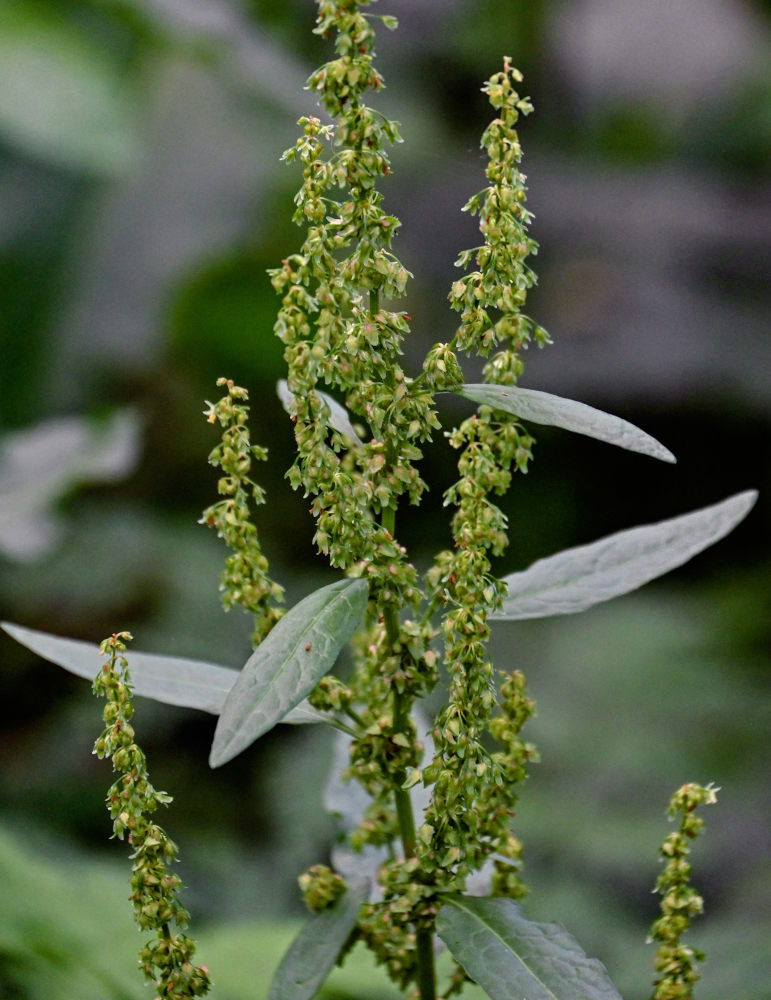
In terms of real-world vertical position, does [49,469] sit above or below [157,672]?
above

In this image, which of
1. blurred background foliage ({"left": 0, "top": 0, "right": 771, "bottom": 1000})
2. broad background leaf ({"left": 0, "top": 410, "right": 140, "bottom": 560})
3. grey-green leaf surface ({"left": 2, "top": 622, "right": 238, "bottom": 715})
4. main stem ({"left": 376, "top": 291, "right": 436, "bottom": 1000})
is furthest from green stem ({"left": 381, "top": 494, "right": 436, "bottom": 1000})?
broad background leaf ({"left": 0, "top": 410, "right": 140, "bottom": 560})

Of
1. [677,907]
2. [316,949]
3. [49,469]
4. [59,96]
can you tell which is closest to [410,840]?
[316,949]

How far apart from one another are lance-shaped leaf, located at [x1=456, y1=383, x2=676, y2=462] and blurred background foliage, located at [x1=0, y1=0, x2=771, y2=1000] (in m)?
1.33

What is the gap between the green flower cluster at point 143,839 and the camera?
117 cm

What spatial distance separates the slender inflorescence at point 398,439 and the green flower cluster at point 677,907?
197mm

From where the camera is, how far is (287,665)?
1.14m

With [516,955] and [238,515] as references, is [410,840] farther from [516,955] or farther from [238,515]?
[238,515]

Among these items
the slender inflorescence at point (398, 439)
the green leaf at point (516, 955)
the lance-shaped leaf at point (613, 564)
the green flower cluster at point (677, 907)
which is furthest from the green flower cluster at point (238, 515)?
the green flower cluster at point (677, 907)

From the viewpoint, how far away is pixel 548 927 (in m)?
1.27

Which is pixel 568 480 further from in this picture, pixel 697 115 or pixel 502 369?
pixel 502 369

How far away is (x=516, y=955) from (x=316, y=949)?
1.02 feet

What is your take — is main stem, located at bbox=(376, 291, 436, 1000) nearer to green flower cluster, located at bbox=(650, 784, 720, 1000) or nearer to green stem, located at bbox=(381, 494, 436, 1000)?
green stem, located at bbox=(381, 494, 436, 1000)

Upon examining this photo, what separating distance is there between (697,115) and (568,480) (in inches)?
133

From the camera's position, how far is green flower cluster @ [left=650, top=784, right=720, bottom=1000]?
1.35 metres
